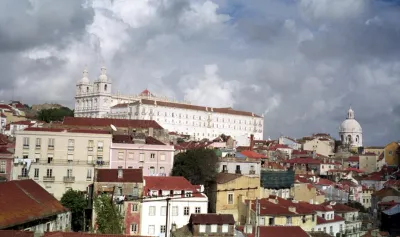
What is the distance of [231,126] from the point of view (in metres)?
172

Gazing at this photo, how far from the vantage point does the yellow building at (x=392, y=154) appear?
115938 millimetres

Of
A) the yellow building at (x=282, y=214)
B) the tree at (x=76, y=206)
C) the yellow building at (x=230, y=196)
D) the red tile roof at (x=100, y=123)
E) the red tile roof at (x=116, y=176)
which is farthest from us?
the red tile roof at (x=100, y=123)

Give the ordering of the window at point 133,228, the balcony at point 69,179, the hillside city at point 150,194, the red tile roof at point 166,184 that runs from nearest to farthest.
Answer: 1. the hillside city at point 150,194
2. the window at point 133,228
3. the red tile roof at point 166,184
4. the balcony at point 69,179

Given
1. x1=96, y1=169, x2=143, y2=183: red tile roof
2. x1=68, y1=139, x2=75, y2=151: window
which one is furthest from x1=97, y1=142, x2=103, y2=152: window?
x1=96, y1=169, x2=143, y2=183: red tile roof

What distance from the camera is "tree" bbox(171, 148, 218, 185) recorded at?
43688 millimetres

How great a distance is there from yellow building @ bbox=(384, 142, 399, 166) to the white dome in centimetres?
4789

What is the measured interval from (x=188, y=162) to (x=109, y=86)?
11750cm

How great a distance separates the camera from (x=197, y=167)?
4412 centimetres

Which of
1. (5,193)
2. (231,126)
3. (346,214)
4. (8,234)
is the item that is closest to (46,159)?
(5,193)

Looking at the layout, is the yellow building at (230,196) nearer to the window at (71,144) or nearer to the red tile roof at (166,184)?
the red tile roof at (166,184)

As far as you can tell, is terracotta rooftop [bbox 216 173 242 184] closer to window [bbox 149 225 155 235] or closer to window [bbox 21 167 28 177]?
→ window [bbox 149 225 155 235]

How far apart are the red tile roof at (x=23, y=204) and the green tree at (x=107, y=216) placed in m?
2.58

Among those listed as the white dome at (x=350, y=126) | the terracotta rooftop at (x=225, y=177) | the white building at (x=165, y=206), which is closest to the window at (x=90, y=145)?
the white building at (x=165, y=206)

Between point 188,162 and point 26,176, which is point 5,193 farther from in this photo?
point 188,162
